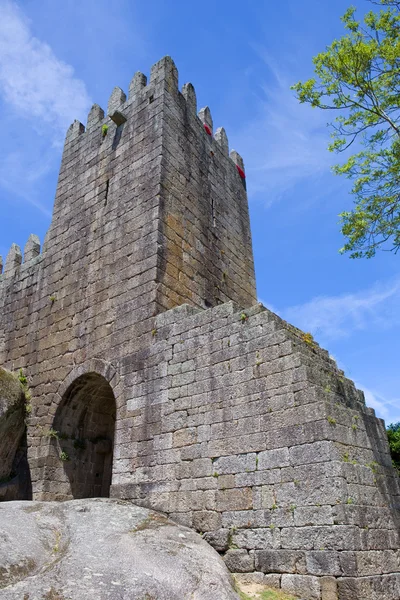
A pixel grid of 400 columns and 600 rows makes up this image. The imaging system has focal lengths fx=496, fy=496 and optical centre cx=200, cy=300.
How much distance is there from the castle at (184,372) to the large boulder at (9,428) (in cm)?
30

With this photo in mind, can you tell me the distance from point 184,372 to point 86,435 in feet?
12.3

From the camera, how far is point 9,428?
1038cm

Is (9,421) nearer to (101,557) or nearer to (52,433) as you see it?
(52,433)

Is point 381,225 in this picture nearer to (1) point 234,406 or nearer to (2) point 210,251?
(2) point 210,251

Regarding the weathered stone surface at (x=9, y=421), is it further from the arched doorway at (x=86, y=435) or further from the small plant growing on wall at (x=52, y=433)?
the arched doorway at (x=86, y=435)

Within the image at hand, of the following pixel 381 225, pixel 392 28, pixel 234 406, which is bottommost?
pixel 234 406

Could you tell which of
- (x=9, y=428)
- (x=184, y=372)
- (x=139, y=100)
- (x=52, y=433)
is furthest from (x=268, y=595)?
(x=139, y=100)

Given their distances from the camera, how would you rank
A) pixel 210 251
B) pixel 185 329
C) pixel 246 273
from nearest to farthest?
pixel 185 329 → pixel 210 251 → pixel 246 273

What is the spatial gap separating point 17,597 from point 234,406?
3813 mm

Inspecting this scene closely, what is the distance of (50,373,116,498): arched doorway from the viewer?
33.6ft

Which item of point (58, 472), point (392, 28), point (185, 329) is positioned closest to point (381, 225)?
point (392, 28)

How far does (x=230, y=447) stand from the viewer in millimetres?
7184

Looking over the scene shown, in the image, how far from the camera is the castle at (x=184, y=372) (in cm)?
617

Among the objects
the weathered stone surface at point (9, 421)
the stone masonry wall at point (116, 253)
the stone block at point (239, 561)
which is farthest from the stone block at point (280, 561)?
the weathered stone surface at point (9, 421)
